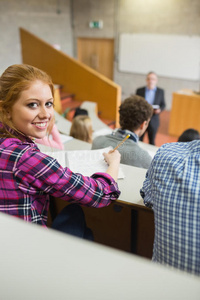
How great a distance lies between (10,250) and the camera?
0.32m

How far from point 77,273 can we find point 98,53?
8.62 meters

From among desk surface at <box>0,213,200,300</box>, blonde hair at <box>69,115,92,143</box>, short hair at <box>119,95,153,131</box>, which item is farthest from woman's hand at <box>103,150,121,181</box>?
blonde hair at <box>69,115,92,143</box>

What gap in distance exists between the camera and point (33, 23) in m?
6.87

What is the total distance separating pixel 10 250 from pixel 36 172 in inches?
23.7

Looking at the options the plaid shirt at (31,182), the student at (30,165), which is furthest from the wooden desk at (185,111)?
the plaid shirt at (31,182)

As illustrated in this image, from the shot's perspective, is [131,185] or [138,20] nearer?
[131,185]

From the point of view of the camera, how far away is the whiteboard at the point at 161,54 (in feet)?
22.0

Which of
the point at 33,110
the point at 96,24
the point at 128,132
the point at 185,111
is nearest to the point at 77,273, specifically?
the point at 33,110

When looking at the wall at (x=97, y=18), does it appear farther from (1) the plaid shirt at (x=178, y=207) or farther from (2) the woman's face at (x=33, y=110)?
(1) the plaid shirt at (x=178, y=207)

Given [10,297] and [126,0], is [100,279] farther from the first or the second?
[126,0]

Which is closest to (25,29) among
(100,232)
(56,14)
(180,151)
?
(56,14)

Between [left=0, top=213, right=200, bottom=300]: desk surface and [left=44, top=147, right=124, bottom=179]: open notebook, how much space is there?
103cm

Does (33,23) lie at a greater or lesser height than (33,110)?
greater

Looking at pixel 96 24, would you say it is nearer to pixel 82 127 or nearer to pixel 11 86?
pixel 82 127
